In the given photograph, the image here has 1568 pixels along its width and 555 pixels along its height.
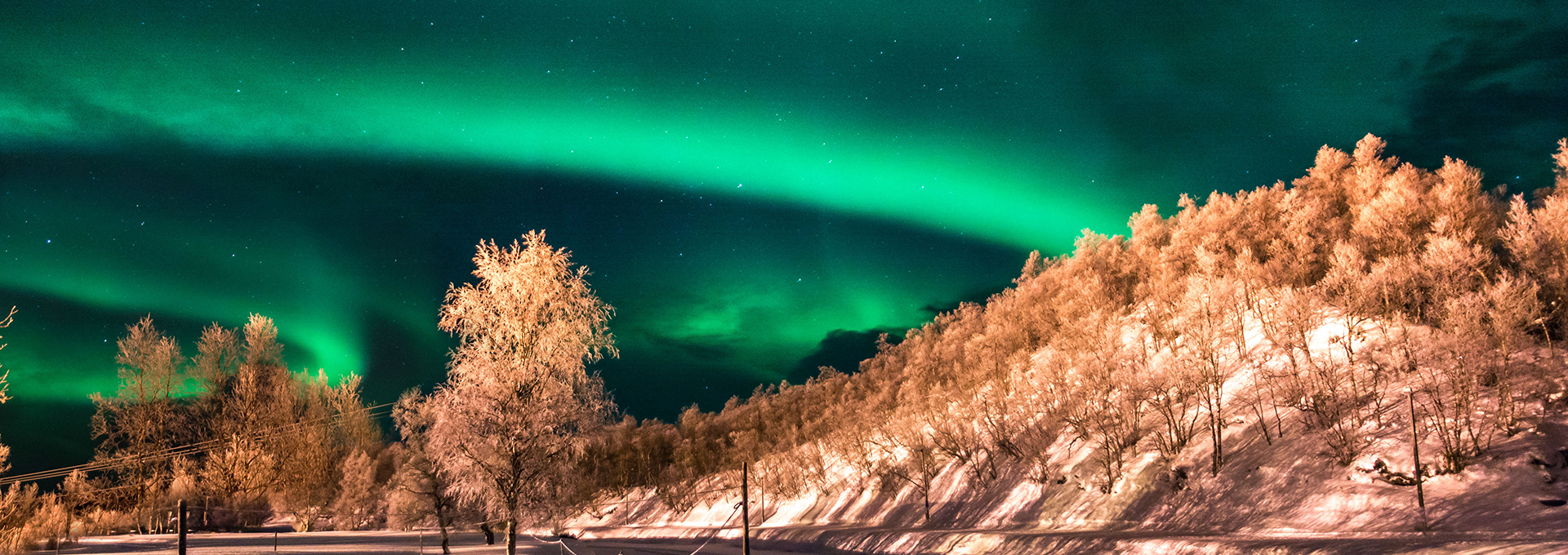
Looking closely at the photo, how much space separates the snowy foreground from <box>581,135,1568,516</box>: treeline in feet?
24.8

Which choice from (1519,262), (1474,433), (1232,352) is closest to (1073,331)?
(1232,352)

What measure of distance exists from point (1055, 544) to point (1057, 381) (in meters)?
19.9

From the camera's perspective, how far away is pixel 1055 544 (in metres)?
34.9

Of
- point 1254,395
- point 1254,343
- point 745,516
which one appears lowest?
point 745,516

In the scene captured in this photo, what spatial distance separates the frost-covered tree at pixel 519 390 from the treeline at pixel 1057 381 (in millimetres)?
68

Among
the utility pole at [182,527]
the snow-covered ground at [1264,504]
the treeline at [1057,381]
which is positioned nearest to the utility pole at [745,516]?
the treeline at [1057,381]

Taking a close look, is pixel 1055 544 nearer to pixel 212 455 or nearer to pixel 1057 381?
pixel 1057 381

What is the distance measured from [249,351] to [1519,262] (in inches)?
3053

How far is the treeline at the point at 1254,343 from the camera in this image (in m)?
35.0

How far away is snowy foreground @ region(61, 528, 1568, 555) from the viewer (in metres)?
Result: 24.0

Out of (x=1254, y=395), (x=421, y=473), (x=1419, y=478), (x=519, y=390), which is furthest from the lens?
(x=1254, y=395)

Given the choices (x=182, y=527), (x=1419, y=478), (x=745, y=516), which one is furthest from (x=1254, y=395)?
(x=182, y=527)

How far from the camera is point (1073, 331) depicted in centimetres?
6562

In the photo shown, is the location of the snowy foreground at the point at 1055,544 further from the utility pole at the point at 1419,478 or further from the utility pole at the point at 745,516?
the utility pole at the point at 745,516
